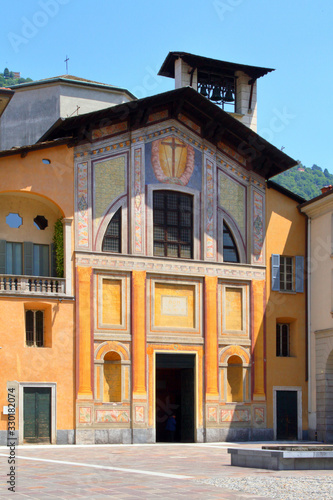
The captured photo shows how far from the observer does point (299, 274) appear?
114ft

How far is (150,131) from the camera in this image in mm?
33000

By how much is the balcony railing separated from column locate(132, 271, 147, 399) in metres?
2.81

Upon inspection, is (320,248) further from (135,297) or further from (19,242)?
(19,242)

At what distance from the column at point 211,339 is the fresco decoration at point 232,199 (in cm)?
274

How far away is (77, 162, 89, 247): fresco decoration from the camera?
31.1m

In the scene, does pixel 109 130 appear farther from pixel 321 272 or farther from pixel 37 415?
pixel 37 415

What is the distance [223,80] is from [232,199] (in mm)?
7134

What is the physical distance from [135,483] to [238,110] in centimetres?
2478

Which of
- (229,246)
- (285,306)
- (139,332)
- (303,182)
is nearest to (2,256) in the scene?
(139,332)

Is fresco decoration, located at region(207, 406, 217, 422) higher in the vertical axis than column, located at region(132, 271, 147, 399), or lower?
lower

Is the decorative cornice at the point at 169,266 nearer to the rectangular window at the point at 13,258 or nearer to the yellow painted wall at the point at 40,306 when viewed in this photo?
the yellow painted wall at the point at 40,306

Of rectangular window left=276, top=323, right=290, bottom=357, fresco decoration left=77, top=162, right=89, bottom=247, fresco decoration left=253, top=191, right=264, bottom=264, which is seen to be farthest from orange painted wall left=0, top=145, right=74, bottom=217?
rectangular window left=276, top=323, right=290, bottom=357

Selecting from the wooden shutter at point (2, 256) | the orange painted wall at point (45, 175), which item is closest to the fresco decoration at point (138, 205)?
the orange painted wall at point (45, 175)

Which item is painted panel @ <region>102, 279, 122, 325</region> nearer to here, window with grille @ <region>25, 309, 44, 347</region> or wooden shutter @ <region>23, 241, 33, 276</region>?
window with grille @ <region>25, 309, 44, 347</region>
